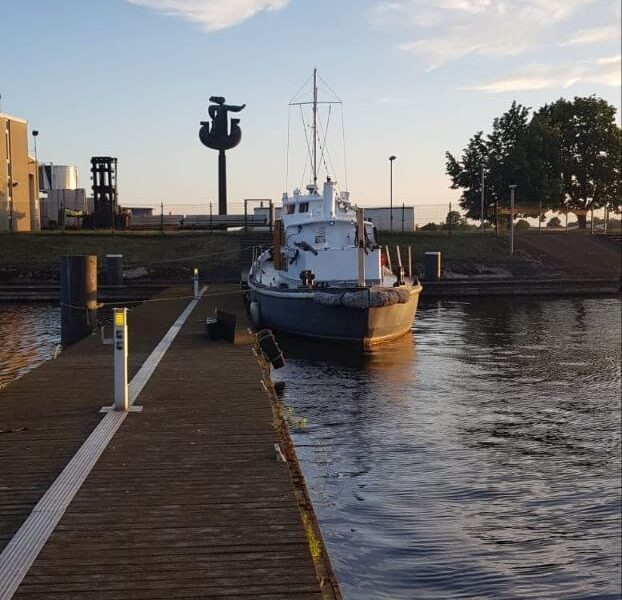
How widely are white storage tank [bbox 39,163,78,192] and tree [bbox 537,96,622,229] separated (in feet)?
136

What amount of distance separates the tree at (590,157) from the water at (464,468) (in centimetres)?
4739

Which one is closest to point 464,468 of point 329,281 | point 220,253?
point 329,281

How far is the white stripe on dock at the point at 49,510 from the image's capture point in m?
5.61

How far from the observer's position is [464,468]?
39.3 ft

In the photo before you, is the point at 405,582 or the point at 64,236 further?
the point at 64,236

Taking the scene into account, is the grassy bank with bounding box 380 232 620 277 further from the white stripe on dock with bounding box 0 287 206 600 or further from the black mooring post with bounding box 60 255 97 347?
the white stripe on dock with bounding box 0 287 206 600

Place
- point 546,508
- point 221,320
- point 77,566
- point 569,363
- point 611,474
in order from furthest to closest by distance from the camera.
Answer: point 569,363
point 221,320
point 611,474
point 546,508
point 77,566

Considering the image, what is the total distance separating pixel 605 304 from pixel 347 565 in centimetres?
3284

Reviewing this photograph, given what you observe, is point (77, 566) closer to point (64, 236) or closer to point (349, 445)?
point (349, 445)

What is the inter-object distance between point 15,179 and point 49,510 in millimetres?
51621

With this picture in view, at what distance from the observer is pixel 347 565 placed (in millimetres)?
8523

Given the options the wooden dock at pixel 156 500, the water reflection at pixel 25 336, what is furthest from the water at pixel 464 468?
the water reflection at pixel 25 336

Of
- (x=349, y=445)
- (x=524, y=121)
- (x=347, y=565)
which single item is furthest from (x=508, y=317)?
(x=524, y=121)

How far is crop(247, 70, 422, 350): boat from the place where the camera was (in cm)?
2312
